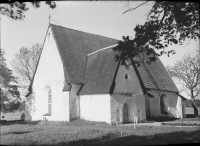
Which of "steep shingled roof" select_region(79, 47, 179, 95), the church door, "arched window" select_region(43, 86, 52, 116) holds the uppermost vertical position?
"steep shingled roof" select_region(79, 47, 179, 95)

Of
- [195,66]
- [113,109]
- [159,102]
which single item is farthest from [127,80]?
[195,66]

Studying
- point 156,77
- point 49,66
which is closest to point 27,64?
point 49,66

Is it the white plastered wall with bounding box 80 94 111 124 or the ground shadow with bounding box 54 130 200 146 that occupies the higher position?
the white plastered wall with bounding box 80 94 111 124

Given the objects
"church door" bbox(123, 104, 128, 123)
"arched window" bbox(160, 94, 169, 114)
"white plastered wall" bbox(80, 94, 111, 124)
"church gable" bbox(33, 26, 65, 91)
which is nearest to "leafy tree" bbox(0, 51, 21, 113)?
"white plastered wall" bbox(80, 94, 111, 124)

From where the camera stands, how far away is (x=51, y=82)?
66.0 feet

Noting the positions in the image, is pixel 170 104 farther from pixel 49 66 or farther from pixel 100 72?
pixel 49 66

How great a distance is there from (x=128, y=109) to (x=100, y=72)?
13.9 feet

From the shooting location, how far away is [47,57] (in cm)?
2044

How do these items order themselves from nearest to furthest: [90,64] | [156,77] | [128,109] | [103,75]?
1. [103,75]
2. [128,109]
3. [90,64]
4. [156,77]

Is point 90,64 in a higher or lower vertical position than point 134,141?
higher

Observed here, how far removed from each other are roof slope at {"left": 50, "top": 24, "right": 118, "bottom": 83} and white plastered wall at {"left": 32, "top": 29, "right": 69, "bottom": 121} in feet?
2.18

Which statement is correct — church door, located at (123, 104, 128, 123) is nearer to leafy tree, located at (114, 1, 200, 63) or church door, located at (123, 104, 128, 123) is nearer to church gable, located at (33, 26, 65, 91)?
church gable, located at (33, 26, 65, 91)

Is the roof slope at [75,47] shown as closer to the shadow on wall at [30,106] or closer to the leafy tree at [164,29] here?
the shadow on wall at [30,106]

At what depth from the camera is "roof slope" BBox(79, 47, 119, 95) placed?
18019mm
